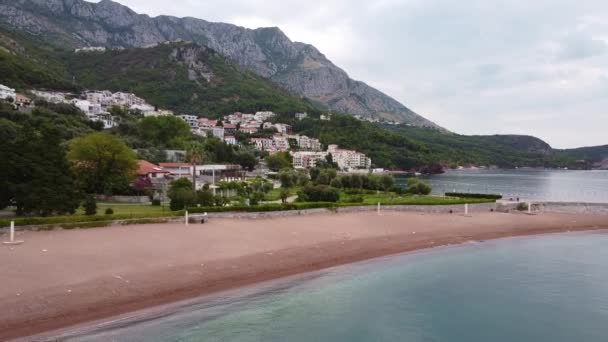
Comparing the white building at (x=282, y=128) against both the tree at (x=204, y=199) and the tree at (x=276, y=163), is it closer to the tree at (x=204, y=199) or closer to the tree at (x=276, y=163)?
the tree at (x=276, y=163)

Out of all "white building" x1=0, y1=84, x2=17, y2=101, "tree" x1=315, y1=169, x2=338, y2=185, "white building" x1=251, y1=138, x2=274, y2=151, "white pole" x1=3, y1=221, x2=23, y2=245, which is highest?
"white building" x1=0, y1=84, x2=17, y2=101

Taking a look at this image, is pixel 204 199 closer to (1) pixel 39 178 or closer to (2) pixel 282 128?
(1) pixel 39 178

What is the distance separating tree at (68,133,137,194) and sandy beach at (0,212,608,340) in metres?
A: 18.9

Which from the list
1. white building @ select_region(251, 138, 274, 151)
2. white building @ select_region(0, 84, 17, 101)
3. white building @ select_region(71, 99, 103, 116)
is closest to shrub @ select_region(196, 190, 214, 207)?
white building @ select_region(0, 84, 17, 101)

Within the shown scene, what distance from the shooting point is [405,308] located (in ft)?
59.1

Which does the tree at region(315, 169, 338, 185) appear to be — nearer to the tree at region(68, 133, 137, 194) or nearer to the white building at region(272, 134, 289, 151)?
the tree at region(68, 133, 137, 194)

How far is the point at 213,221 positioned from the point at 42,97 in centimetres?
9416

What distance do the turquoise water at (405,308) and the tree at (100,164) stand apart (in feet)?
97.5

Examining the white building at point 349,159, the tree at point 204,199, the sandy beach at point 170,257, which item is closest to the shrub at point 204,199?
the tree at point 204,199

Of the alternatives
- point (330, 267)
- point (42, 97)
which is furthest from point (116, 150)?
point (42, 97)

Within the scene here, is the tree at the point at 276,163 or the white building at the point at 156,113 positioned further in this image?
the white building at the point at 156,113

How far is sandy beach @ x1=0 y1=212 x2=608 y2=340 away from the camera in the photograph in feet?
49.0

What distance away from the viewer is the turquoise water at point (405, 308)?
14.9m

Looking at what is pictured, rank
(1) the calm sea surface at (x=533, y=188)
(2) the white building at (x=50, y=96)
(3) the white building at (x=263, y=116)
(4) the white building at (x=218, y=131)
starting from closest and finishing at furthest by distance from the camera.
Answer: (1) the calm sea surface at (x=533, y=188) → (2) the white building at (x=50, y=96) → (4) the white building at (x=218, y=131) → (3) the white building at (x=263, y=116)
